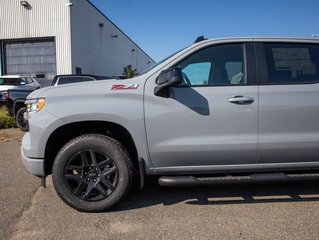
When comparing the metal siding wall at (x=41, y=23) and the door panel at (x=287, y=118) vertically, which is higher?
the metal siding wall at (x=41, y=23)

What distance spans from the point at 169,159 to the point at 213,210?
773 millimetres

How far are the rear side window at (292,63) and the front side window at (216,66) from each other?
33 cm

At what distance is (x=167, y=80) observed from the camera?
389 centimetres

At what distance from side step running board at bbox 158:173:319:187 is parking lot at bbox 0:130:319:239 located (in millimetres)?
359

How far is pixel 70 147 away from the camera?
404cm

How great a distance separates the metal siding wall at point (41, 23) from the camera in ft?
86.4

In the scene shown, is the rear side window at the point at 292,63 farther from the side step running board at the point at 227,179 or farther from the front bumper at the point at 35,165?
the front bumper at the point at 35,165

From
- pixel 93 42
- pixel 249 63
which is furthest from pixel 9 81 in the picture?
pixel 249 63

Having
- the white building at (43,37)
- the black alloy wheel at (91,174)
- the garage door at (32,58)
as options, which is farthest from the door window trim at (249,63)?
the garage door at (32,58)

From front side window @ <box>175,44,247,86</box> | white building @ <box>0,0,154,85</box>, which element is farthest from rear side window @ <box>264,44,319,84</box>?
white building @ <box>0,0,154,85</box>

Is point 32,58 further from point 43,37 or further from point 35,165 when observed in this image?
point 35,165

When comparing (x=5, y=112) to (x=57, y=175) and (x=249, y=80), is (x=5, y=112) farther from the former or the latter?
(x=249, y=80)

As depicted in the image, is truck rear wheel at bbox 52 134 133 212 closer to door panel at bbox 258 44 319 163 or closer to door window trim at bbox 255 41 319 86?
door panel at bbox 258 44 319 163

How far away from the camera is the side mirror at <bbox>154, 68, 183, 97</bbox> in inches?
151
